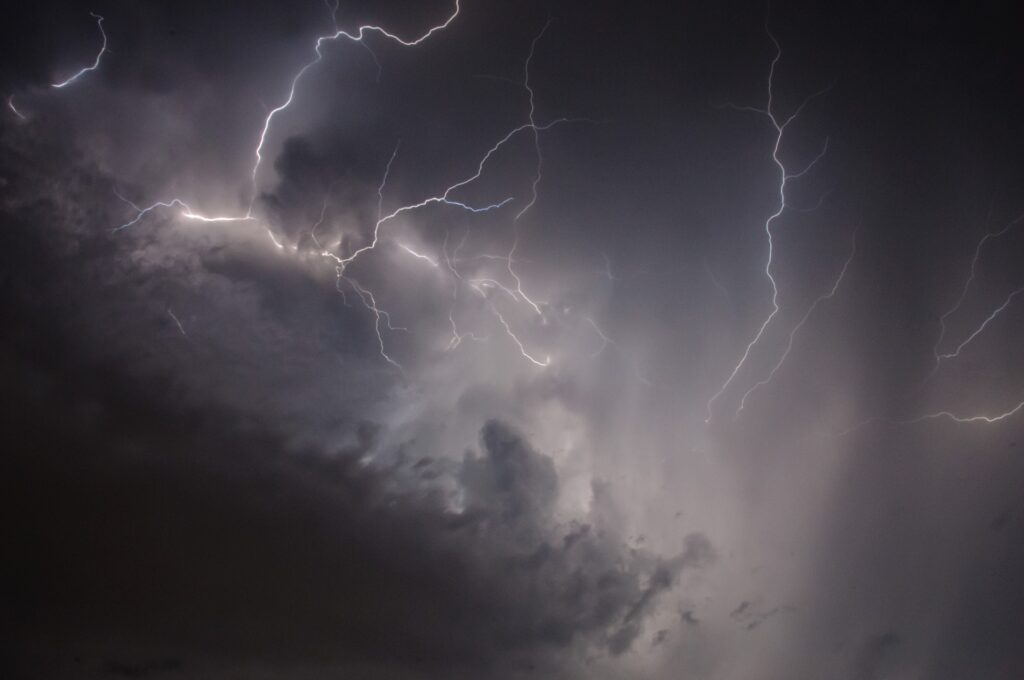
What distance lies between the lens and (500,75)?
8.74 metres

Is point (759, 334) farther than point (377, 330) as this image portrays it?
Yes

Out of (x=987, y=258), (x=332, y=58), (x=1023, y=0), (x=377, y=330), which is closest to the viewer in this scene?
(x=332, y=58)

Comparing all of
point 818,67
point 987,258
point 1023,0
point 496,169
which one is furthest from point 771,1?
point 987,258

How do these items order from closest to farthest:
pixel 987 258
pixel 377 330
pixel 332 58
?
pixel 332 58 → pixel 377 330 → pixel 987 258

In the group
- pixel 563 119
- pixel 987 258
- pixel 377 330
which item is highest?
pixel 563 119

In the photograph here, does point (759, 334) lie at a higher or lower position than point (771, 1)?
lower

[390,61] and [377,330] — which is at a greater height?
[390,61]

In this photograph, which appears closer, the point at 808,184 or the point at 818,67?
the point at 818,67

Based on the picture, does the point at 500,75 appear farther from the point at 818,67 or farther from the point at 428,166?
the point at 818,67

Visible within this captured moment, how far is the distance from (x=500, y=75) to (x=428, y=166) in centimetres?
211

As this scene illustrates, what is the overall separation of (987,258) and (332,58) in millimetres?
14621

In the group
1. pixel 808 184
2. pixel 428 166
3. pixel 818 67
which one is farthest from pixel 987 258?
pixel 428 166

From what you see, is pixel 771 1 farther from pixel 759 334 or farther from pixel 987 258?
pixel 987 258

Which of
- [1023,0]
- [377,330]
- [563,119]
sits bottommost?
[377,330]
